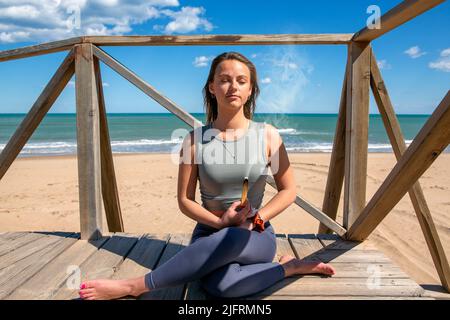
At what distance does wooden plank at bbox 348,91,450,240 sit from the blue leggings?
76 cm

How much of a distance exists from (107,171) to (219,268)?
1461 millimetres

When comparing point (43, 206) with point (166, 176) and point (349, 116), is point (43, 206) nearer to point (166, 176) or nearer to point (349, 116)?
point (166, 176)

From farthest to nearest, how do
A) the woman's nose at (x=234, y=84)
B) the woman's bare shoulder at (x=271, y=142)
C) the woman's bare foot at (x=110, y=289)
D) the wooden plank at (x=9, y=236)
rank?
the wooden plank at (x=9, y=236), the woman's bare shoulder at (x=271, y=142), the woman's nose at (x=234, y=84), the woman's bare foot at (x=110, y=289)

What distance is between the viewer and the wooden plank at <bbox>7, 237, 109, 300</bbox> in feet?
5.92

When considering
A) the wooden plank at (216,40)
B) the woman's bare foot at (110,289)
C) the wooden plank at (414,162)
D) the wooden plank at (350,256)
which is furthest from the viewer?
the wooden plank at (216,40)

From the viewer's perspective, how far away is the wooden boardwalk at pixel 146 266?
182cm

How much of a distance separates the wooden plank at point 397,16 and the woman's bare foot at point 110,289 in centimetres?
181

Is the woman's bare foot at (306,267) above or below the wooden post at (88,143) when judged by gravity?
below

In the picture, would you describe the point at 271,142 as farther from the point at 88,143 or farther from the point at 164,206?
the point at 164,206

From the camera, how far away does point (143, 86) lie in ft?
8.35

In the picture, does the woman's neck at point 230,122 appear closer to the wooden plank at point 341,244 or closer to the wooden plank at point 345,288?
the wooden plank at point 345,288

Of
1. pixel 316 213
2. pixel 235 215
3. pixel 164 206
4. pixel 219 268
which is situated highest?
pixel 235 215

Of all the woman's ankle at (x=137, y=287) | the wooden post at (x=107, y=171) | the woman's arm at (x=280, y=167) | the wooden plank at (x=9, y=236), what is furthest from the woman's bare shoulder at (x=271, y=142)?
the wooden plank at (x=9, y=236)

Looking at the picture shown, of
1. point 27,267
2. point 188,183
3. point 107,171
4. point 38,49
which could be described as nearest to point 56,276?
point 27,267
